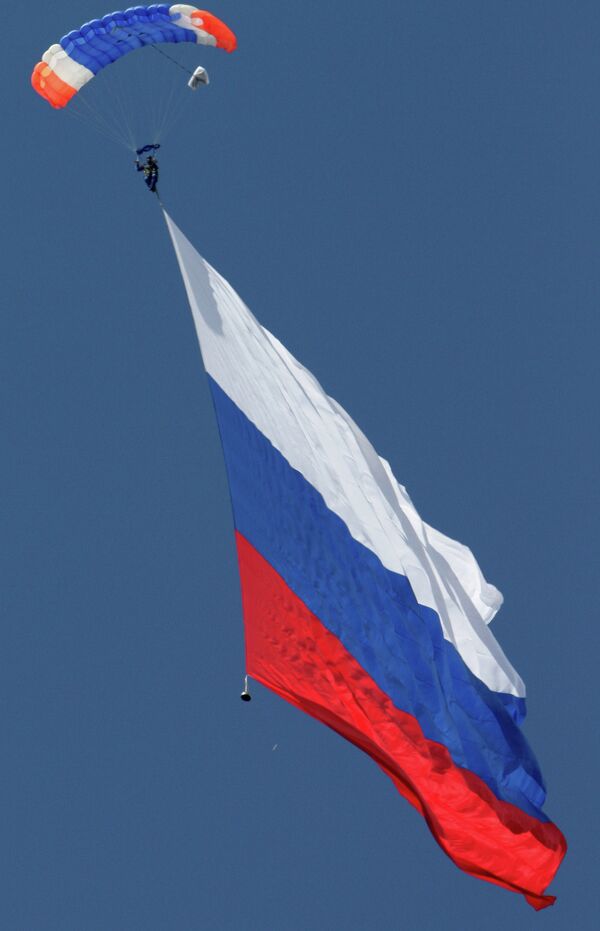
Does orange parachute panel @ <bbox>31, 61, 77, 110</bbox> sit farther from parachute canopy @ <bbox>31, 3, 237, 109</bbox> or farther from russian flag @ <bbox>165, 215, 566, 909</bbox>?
russian flag @ <bbox>165, 215, 566, 909</bbox>

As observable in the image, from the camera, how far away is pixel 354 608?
32.2m

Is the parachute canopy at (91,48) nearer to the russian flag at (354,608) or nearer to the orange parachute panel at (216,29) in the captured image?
the orange parachute panel at (216,29)

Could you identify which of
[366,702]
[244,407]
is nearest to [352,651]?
[366,702]

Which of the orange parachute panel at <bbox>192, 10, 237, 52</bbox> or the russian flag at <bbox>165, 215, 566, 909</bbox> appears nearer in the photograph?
the russian flag at <bbox>165, 215, 566, 909</bbox>

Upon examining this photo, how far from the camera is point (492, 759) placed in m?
31.0

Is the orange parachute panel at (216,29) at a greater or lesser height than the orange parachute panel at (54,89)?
greater

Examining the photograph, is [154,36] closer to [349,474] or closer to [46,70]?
[46,70]

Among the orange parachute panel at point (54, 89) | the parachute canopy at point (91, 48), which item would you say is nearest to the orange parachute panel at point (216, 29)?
the parachute canopy at point (91, 48)

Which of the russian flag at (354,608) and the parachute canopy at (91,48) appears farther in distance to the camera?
the parachute canopy at (91,48)

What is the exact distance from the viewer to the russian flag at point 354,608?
30859 mm

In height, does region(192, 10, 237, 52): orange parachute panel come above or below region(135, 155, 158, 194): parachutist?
above

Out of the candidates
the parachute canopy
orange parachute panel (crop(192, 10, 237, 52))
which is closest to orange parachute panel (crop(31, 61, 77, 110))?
the parachute canopy

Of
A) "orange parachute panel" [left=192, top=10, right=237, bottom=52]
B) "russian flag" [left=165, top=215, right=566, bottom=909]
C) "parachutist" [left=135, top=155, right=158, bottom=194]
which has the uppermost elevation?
"orange parachute panel" [left=192, top=10, right=237, bottom=52]

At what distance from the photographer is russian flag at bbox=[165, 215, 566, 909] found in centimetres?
3086
